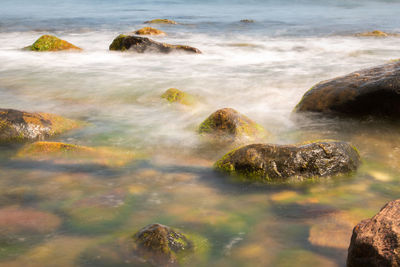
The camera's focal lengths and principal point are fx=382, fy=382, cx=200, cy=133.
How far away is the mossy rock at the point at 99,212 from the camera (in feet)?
9.09

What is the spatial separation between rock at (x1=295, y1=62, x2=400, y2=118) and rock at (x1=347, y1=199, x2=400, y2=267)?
326 cm

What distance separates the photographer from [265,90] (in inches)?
290

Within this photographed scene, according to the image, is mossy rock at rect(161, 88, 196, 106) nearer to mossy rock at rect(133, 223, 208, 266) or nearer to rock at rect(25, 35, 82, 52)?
mossy rock at rect(133, 223, 208, 266)

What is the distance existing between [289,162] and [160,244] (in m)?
1.58

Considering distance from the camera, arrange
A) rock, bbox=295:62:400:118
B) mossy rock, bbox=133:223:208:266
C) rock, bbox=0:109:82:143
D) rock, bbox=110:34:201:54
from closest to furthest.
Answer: mossy rock, bbox=133:223:208:266 < rock, bbox=0:109:82:143 < rock, bbox=295:62:400:118 < rock, bbox=110:34:201:54

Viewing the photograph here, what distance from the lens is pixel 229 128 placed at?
4.70 meters

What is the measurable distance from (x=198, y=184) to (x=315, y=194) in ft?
3.40

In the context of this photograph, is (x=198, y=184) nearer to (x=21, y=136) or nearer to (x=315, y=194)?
(x=315, y=194)

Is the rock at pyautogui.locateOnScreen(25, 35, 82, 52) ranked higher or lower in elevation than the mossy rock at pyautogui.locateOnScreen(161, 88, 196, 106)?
higher

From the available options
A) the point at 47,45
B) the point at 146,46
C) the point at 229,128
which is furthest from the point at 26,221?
the point at 47,45

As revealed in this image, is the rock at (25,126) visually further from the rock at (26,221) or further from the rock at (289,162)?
the rock at (289,162)

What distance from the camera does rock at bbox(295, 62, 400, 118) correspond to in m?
4.99

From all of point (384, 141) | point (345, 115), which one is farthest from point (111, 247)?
point (345, 115)

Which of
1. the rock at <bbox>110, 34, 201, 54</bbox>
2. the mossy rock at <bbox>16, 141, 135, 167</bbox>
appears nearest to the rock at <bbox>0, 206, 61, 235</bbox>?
the mossy rock at <bbox>16, 141, 135, 167</bbox>
